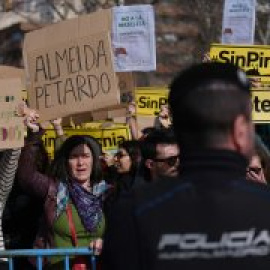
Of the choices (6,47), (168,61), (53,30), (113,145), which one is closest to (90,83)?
(53,30)

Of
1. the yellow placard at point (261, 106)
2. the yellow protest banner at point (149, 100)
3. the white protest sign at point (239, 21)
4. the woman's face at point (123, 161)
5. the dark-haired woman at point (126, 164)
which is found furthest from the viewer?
the white protest sign at point (239, 21)

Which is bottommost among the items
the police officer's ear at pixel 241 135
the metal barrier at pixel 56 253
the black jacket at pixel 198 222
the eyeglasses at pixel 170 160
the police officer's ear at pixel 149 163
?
the metal barrier at pixel 56 253

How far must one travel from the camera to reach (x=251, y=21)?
9250 mm

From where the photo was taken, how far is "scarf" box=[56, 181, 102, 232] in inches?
211

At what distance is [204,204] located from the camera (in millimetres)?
2482

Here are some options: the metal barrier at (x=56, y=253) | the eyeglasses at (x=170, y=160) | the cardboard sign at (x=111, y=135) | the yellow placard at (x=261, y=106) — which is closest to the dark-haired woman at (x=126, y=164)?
the eyeglasses at (x=170, y=160)

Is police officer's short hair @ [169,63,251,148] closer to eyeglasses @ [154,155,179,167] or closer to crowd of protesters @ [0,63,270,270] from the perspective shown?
crowd of protesters @ [0,63,270,270]

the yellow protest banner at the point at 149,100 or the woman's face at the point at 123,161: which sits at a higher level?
the yellow protest banner at the point at 149,100

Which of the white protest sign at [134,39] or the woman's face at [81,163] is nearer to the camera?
the woman's face at [81,163]

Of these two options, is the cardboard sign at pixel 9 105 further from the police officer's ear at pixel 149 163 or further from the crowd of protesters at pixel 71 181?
the police officer's ear at pixel 149 163

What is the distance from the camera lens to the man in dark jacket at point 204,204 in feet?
8.04

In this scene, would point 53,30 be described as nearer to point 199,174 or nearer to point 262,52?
point 262,52

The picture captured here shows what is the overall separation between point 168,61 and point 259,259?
35.4m

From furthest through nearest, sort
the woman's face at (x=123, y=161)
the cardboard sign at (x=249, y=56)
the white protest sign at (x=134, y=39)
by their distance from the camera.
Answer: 1. the cardboard sign at (x=249, y=56)
2. the white protest sign at (x=134, y=39)
3. the woman's face at (x=123, y=161)
